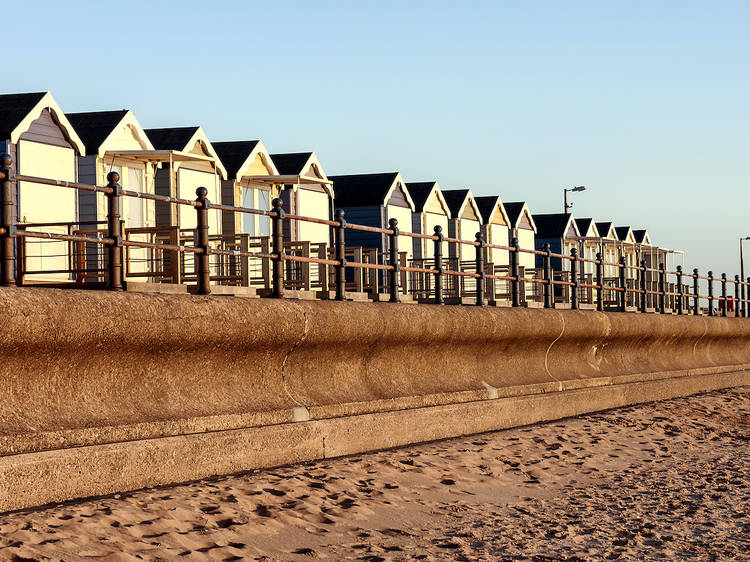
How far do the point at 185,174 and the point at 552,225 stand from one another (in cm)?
2909

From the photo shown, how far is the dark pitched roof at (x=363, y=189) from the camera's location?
3641 centimetres

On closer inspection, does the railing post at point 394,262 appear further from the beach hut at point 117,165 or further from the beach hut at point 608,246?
the beach hut at point 608,246

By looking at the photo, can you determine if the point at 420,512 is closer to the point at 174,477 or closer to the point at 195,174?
the point at 174,477

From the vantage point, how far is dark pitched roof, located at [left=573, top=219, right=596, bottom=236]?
181 ft

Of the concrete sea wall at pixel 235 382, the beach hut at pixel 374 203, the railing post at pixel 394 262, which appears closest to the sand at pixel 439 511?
the concrete sea wall at pixel 235 382

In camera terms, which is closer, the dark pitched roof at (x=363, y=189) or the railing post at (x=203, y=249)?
the railing post at (x=203, y=249)

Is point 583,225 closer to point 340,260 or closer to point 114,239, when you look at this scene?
point 340,260

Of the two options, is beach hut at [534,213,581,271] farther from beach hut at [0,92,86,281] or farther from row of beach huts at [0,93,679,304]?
beach hut at [0,92,86,281]

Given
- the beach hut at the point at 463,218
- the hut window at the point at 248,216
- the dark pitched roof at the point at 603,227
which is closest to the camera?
the hut window at the point at 248,216

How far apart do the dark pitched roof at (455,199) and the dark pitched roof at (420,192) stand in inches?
74.7

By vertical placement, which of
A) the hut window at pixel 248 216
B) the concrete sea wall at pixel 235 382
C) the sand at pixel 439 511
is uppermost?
the hut window at pixel 248 216

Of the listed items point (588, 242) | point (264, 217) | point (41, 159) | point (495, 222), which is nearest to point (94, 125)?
point (41, 159)

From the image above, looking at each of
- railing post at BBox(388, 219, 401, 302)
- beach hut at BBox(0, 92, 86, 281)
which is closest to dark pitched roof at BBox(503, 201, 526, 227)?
beach hut at BBox(0, 92, 86, 281)

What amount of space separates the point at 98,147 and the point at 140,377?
633 inches
